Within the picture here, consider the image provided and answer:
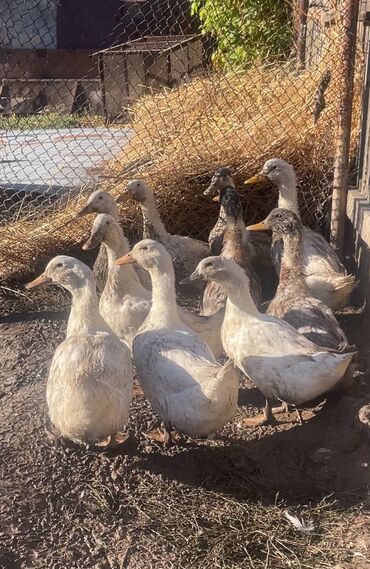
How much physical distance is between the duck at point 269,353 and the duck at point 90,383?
2.15 feet

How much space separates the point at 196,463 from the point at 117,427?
0.43 metres

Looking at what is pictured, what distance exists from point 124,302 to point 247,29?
5.96 metres

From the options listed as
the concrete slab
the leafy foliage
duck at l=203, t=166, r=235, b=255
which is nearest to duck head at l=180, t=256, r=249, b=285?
duck at l=203, t=166, r=235, b=255

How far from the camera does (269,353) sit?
4.07 m

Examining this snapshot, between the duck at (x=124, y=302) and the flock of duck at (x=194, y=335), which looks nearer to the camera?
the flock of duck at (x=194, y=335)

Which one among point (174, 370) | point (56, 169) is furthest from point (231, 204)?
point (56, 169)

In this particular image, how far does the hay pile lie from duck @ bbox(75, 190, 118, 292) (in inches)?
23.1

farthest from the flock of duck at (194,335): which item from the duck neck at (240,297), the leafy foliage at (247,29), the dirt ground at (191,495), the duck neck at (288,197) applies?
the leafy foliage at (247,29)

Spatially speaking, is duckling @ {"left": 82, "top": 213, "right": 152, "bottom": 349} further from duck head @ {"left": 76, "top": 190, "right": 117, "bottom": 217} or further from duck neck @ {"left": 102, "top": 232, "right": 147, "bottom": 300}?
duck head @ {"left": 76, "top": 190, "right": 117, "bottom": 217}

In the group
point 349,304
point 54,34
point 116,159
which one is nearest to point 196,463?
point 349,304

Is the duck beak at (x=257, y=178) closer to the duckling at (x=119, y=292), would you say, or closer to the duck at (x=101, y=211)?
the duck at (x=101, y=211)

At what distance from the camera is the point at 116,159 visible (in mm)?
7191

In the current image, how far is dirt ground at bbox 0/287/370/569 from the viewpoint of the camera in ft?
10.4

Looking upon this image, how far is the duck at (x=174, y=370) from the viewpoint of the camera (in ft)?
11.9
